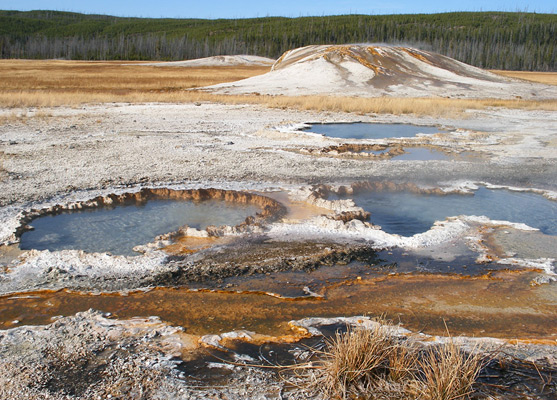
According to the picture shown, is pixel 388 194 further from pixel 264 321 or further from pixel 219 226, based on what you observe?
pixel 264 321

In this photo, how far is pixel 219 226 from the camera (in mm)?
5109

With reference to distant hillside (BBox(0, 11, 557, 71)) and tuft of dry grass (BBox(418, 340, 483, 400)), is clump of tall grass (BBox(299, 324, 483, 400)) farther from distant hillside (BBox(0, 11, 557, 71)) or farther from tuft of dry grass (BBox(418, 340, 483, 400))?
distant hillside (BBox(0, 11, 557, 71))

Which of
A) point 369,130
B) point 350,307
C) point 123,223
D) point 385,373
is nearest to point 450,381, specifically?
point 385,373

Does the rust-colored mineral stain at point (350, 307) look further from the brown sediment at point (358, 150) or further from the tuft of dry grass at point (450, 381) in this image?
the brown sediment at point (358, 150)

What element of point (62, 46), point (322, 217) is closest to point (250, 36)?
point (62, 46)

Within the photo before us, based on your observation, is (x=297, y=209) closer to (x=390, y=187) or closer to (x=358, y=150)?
(x=390, y=187)

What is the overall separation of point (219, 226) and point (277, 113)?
31.1ft

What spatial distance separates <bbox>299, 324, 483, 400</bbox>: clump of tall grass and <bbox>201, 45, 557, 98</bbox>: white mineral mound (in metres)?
17.9

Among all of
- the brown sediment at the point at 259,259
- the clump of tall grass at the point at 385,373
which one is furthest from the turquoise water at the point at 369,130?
the clump of tall grass at the point at 385,373

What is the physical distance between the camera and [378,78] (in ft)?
72.9

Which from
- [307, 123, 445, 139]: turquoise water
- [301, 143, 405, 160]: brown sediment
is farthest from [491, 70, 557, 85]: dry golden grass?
[301, 143, 405, 160]: brown sediment

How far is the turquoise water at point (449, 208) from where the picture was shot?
18.1 feet

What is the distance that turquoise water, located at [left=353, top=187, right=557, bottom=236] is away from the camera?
18.1ft

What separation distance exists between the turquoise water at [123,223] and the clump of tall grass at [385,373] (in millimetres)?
2608
